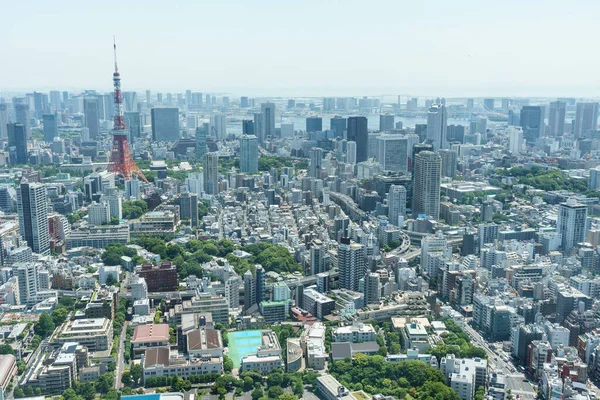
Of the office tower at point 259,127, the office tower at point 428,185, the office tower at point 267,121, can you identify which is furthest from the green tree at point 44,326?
the office tower at point 259,127

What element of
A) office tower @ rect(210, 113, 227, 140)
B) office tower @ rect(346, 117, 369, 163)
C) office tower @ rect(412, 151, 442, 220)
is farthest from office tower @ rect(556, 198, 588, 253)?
office tower @ rect(210, 113, 227, 140)

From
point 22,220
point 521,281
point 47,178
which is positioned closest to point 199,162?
point 47,178

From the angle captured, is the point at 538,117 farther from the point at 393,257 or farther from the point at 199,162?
the point at 393,257

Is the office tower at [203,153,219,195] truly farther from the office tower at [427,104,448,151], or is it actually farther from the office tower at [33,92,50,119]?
the office tower at [33,92,50,119]

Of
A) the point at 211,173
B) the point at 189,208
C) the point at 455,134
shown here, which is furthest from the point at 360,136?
the point at 189,208

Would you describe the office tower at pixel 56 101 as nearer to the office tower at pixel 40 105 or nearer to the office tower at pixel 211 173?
the office tower at pixel 40 105

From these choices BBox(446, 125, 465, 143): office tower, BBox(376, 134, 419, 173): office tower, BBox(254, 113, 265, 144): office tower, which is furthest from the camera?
BBox(254, 113, 265, 144): office tower

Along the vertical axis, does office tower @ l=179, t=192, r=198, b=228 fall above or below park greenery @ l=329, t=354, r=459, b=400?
above
